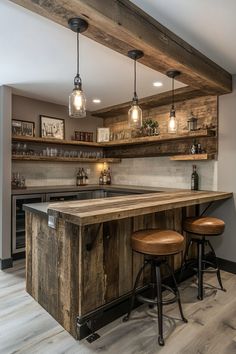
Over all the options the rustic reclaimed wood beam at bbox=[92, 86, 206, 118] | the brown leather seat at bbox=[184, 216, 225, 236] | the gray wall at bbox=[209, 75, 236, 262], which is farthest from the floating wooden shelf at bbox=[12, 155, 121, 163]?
the brown leather seat at bbox=[184, 216, 225, 236]

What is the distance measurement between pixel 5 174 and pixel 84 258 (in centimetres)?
199

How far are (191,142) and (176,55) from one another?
68.1 inches

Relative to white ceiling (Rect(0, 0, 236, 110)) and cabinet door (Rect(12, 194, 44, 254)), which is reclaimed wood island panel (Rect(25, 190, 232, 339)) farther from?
white ceiling (Rect(0, 0, 236, 110))

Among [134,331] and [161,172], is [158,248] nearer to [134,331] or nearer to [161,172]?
[134,331]

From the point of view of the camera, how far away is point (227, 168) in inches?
126

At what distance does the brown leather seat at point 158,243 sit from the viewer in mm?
1901

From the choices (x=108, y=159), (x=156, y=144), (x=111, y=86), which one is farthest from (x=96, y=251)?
(x=108, y=159)

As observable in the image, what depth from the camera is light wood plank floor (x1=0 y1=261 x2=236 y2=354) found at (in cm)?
179

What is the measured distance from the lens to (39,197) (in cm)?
358

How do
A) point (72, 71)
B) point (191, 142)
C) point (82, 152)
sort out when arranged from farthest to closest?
point (82, 152) → point (191, 142) → point (72, 71)

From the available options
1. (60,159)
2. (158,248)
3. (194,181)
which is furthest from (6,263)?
(194,181)

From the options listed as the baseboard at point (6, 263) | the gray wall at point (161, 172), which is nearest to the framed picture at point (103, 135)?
the gray wall at point (161, 172)

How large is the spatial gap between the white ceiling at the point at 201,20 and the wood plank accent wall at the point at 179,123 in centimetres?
109

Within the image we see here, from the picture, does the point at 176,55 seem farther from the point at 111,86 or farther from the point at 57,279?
the point at 57,279
